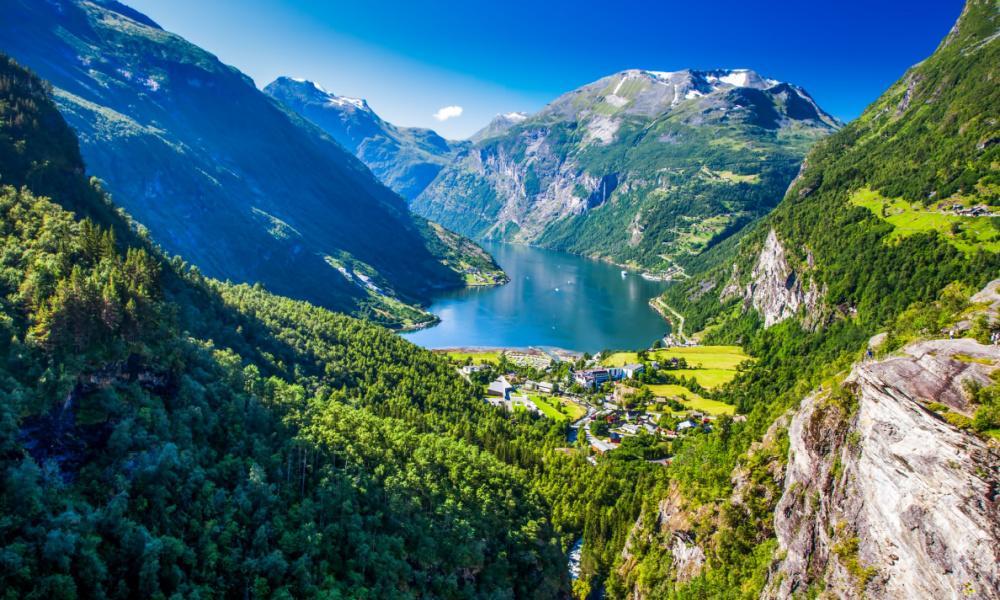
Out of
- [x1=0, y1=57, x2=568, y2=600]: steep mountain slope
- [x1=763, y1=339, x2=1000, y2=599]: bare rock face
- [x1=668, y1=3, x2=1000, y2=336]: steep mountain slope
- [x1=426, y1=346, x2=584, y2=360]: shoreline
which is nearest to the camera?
→ [x1=763, y1=339, x2=1000, y2=599]: bare rock face

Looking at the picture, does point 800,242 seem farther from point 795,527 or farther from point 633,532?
point 795,527

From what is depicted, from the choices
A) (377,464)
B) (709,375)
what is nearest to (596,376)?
(709,375)

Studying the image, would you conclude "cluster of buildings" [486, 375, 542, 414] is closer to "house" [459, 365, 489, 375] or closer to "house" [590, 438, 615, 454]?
"house" [459, 365, 489, 375]

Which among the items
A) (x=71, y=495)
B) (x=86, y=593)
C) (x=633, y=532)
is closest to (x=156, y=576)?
(x=86, y=593)

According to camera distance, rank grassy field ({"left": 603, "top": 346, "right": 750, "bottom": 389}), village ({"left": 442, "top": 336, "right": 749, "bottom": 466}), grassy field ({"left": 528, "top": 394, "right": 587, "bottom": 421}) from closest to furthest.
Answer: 1. village ({"left": 442, "top": 336, "right": 749, "bottom": 466})
2. grassy field ({"left": 528, "top": 394, "right": 587, "bottom": 421})
3. grassy field ({"left": 603, "top": 346, "right": 750, "bottom": 389})

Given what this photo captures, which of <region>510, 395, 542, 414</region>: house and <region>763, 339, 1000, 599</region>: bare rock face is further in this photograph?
<region>510, 395, 542, 414</region>: house

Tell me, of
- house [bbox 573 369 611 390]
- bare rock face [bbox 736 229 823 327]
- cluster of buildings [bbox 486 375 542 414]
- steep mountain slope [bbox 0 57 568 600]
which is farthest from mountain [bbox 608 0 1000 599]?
cluster of buildings [bbox 486 375 542 414]
